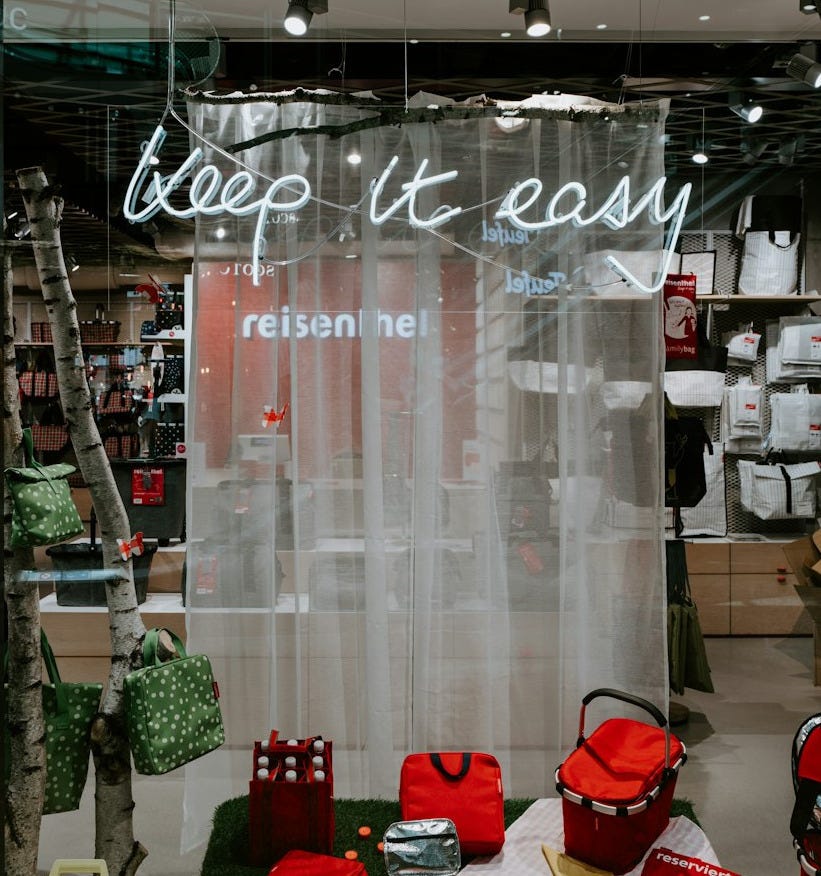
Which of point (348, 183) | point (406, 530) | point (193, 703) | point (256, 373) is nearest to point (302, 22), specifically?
point (348, 183)

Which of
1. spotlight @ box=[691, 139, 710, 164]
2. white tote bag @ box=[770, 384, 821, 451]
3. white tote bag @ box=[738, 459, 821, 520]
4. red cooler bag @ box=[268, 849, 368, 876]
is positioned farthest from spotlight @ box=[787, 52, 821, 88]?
red cooler bag @ box=[268, 849, 368, 876]

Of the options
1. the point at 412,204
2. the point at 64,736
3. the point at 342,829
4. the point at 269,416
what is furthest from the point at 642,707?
the point at 412,204

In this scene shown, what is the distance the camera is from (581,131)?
122 inches

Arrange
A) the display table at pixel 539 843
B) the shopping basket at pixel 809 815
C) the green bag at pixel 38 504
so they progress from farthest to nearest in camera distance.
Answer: the display table at pixel 539 843, the shopping basket at pixel 809 815, the green bag at pixel 38 504

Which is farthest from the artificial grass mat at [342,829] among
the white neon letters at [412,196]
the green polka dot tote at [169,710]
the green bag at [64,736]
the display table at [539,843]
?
the white neon letters at [412,196]

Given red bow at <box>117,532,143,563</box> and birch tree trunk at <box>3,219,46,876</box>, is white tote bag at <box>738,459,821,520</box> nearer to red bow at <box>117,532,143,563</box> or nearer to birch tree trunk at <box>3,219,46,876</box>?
red bow at <box>117,532,143,563</box>

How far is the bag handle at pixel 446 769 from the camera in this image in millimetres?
2816

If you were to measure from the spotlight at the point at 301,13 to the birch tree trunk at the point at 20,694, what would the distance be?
1561 mm

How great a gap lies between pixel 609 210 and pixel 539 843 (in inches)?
84.9

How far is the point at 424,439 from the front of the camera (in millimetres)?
3172

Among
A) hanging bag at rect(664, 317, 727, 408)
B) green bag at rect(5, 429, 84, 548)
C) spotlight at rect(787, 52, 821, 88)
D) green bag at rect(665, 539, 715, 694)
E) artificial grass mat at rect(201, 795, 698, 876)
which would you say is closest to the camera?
green bag at rect(5, 429, 84, 548)

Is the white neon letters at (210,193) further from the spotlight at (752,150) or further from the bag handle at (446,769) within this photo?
the spotlight at (752,150)

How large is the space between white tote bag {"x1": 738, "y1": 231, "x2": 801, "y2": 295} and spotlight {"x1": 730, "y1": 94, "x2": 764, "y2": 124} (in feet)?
2.38

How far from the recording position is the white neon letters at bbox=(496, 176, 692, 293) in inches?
120
